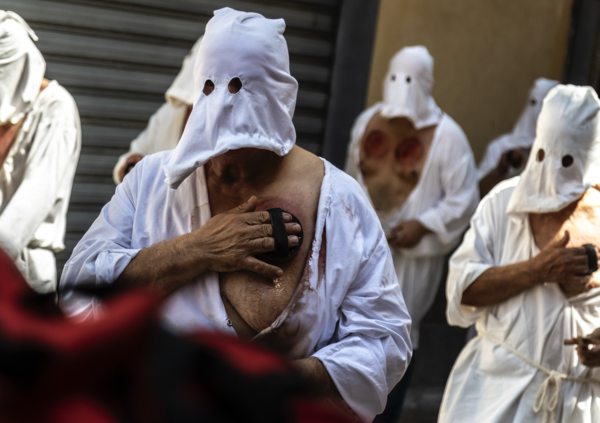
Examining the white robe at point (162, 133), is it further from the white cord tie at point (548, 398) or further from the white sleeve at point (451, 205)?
the white cord tie at point (548, 398)

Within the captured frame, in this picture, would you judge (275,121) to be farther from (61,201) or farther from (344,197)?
(61,201)

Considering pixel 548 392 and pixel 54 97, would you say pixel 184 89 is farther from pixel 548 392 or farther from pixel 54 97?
pixel 548 392

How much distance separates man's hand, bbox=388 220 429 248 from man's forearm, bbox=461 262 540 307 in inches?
64.3

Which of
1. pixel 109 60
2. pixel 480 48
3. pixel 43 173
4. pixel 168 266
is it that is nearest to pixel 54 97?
pixel 43 173

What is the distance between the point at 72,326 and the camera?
530 millimetres

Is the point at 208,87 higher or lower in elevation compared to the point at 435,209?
higher

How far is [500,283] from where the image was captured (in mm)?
3393

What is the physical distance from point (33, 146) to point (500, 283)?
231cm

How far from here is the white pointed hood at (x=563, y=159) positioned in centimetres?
337

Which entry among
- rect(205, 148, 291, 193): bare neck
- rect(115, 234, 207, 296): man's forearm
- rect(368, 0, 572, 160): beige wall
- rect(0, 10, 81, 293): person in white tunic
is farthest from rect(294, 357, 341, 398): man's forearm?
rect(368, 0, 572, 160): beige wall

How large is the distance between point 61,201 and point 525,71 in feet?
16.2

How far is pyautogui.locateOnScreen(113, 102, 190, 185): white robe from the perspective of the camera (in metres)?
4.52

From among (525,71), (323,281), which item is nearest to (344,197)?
(323,281)

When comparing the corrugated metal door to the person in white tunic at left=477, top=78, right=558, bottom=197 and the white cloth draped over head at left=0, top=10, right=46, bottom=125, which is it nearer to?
the white cloth draped over head at left=0, top=10, right=46, bottom=125
